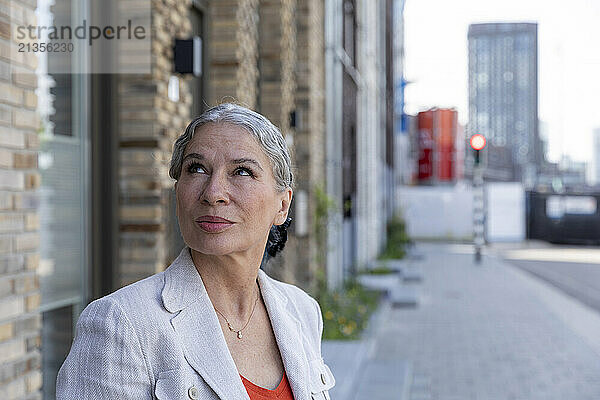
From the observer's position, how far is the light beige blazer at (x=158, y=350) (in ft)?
4.66

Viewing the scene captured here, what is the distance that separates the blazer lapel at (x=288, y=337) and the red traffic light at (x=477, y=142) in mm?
12648

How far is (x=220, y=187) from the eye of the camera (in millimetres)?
1611

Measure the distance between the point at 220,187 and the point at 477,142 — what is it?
13029 millimetres

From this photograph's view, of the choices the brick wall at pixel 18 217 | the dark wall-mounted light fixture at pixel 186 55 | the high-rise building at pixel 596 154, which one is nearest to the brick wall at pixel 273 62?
the dark wall-mounted light fixture at pixel 186 55

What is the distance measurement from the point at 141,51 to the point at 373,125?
1403 centimetres

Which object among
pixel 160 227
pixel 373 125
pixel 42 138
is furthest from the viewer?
pixel 373 125

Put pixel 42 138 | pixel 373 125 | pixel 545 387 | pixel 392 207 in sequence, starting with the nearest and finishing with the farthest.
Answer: pixel 42 138 < pixel 545 387 < pixel 373 125 < pixel 392 207

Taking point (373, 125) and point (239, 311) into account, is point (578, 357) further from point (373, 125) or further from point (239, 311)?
point (373, 125)

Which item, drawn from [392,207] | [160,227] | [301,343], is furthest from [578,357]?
[392,207]

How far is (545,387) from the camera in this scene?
6566mm

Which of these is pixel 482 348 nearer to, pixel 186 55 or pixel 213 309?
pixel 186 55

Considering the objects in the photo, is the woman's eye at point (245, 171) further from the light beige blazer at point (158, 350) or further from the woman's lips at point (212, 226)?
the light beige blazer at point (158, 350)

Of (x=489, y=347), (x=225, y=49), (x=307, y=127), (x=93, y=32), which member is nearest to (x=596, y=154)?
(x=489, y=347)

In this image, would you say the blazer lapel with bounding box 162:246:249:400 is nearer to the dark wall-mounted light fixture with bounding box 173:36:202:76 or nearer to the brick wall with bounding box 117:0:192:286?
the brick wall with bounding box 117:0:192:286
